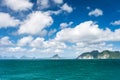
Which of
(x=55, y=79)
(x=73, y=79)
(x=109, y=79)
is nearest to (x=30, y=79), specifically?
(x=55, y=79)

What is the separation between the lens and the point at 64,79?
7912 centimetres

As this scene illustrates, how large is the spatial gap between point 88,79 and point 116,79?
35.4 feet

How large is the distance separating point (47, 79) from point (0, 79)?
17.8 m

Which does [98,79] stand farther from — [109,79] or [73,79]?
[73,79]

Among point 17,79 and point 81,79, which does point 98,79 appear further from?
point 17,79

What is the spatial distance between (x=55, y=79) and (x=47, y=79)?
3420mm

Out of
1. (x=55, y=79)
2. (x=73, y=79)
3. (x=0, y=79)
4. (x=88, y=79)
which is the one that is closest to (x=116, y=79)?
(x=88, y=79)

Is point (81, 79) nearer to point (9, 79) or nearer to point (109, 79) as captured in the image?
point (109, 79)

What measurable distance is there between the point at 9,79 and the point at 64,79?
69.7 ft

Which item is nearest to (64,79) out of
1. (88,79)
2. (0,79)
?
(88,79)

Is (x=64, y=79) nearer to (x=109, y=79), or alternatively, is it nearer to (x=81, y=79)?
(x=81, y=79)

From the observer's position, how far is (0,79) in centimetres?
7581

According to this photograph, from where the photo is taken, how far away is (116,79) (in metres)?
77.8

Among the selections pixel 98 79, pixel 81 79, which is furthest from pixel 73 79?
pixel 98 79
